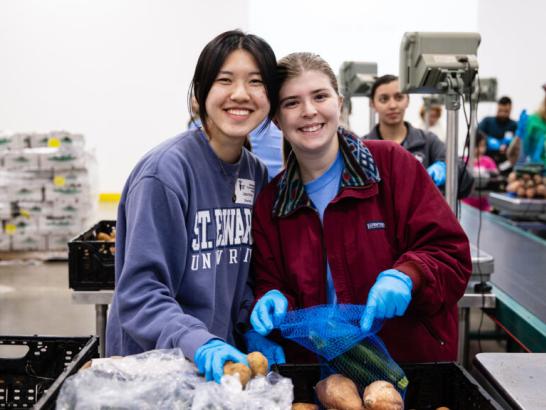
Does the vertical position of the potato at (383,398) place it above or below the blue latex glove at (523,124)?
below

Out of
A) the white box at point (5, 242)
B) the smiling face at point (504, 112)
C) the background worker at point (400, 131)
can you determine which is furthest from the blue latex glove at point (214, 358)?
the smiling face at point (504, 112)

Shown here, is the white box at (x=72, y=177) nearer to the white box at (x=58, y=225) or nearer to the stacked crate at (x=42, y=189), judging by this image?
the stacked crate at (x=42, y=189)

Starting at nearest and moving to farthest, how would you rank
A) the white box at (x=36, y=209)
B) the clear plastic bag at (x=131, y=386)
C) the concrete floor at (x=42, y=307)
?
the clear plastic bag at (x=131, y=386)
the concrete floor at (x=42, y=307)
the white box at (x=36, y=209)

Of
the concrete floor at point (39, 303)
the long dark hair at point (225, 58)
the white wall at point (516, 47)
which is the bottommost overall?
the concrete floor at point (39, 303)

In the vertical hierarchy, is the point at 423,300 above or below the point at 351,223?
below

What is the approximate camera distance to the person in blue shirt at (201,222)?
1.36 metres

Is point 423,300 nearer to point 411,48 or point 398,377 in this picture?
point 398,377

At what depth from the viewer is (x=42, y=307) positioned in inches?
189

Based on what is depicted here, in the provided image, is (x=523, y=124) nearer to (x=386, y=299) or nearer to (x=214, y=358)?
(x=386, y=299)

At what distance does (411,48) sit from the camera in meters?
2.72

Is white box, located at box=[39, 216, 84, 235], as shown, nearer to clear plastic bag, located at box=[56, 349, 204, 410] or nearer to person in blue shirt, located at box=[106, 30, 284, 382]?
person in blue shirt, located at box=[106, 30, 284, 382]

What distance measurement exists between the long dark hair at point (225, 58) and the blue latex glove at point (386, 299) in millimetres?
527

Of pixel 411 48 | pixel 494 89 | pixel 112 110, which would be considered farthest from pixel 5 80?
pixel 411 48

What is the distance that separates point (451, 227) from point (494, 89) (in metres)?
4.98
